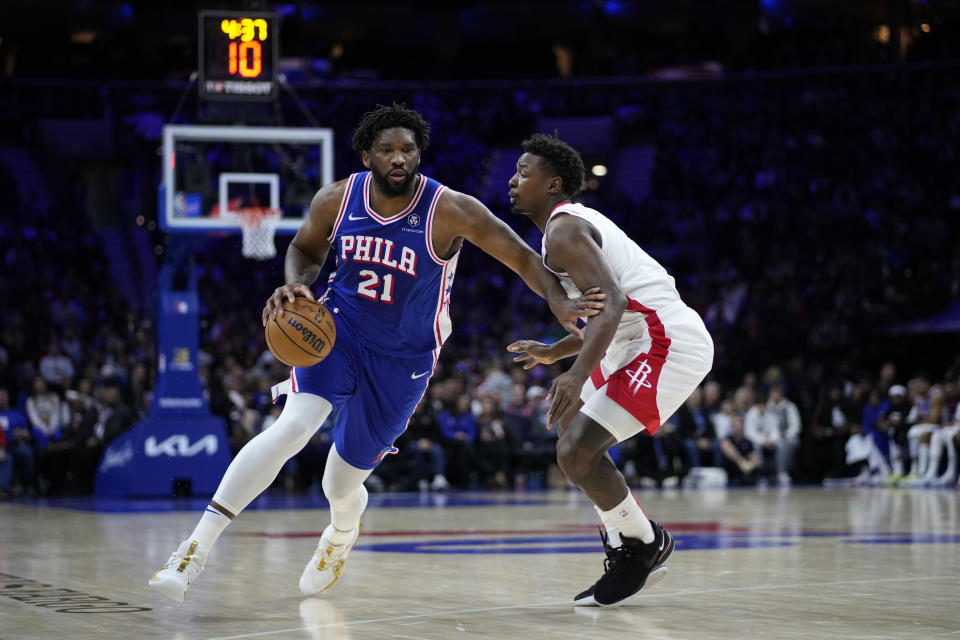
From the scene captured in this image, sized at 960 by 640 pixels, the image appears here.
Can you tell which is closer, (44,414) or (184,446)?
(184,446)

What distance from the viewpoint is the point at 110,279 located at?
74.4 feet

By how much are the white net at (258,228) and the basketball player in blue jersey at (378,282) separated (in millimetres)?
7186

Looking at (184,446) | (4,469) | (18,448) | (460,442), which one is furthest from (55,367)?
(460,442)

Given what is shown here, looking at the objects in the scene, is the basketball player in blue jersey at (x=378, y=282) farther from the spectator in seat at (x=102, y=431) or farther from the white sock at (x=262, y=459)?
the spectator in seat at (x=102, y=431)

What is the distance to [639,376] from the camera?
16.8ft

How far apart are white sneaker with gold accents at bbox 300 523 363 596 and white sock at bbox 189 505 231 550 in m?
0.53

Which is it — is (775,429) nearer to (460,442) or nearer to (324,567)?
(460,442)

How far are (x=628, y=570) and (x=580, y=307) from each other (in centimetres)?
110

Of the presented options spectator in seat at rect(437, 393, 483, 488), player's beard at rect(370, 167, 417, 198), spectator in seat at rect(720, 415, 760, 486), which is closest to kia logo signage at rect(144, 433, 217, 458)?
spectator in seat at rect(437, 393, 483, 488)

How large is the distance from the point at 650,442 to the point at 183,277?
243 inches

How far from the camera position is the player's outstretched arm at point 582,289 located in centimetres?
465

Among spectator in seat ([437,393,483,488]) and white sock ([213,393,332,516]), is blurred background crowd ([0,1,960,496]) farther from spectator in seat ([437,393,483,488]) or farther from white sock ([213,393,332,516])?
white sock ([213,393,332,516])

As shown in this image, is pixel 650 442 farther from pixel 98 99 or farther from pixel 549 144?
pixel 98 99

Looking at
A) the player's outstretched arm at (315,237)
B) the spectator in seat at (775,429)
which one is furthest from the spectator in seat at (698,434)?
the player's outstretched arm at (315,237)
